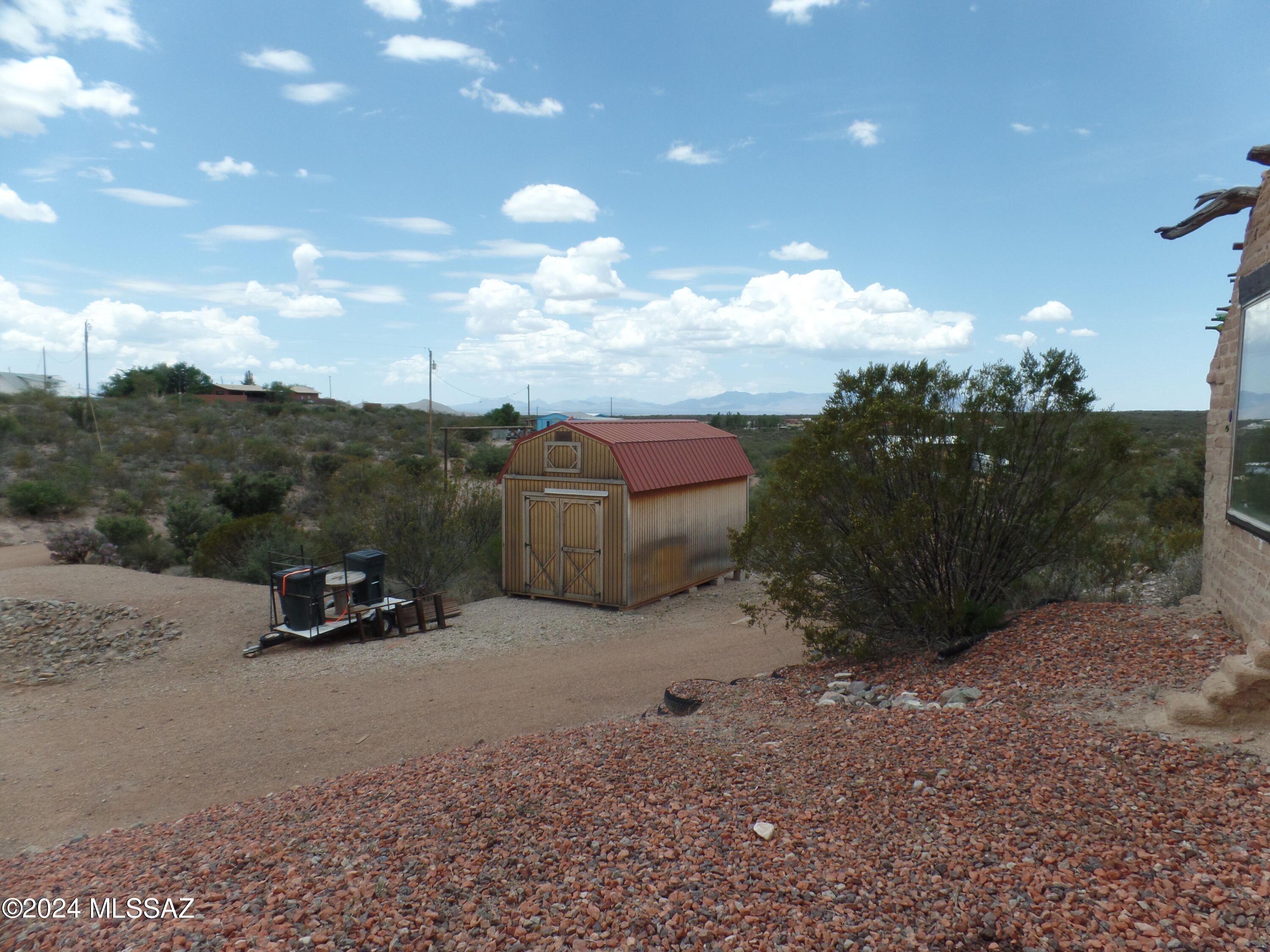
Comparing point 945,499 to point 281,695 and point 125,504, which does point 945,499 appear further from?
point 125,504

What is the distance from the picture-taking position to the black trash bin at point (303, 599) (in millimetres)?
12219

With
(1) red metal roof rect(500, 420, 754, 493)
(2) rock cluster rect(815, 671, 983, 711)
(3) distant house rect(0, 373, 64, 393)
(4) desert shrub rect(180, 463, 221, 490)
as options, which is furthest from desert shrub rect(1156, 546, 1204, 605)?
(3) distant house rect(0, 373, 64, 393)

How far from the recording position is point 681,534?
1620 cm

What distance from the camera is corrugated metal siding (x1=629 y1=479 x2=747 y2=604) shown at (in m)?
15.0

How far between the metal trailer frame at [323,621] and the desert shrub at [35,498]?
1386 cm

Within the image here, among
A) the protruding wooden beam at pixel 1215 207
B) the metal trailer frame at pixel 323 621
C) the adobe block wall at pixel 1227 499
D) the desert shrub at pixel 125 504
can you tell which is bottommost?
the metal trailer frame at pixel 323 621

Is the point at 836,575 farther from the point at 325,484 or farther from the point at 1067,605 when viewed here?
the point at 325,484

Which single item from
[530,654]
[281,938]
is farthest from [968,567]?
[281,938]

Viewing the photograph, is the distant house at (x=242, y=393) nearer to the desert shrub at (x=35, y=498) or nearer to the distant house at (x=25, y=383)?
the distant house at (x=25, y=383)

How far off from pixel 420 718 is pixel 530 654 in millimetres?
3118

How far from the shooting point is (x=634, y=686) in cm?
1000

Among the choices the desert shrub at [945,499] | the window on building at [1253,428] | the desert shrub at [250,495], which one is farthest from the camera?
the desert shrub at [250,495]

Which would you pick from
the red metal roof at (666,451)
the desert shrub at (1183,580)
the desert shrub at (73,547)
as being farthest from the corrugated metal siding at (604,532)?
the desert shrub at (73,547)

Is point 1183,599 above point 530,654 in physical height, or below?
above
